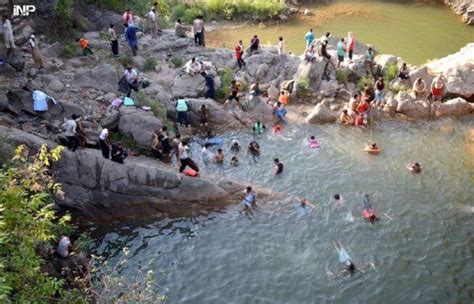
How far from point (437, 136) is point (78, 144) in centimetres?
1823

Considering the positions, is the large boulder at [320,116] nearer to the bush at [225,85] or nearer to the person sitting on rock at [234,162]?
the bush at [225,85]

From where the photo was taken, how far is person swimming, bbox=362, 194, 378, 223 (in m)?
22.1

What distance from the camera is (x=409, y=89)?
102ft

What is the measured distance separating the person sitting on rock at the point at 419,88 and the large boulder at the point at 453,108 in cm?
106

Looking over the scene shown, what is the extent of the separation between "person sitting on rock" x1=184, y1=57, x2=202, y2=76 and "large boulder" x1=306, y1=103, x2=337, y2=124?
6946mm

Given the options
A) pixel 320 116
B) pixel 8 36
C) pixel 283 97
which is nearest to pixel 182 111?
pixel 283 97

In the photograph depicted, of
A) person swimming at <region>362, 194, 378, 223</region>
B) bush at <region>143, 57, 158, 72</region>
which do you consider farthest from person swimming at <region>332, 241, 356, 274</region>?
bush at <region>143, 57, 158, 72</region>

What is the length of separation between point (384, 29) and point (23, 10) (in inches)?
1111

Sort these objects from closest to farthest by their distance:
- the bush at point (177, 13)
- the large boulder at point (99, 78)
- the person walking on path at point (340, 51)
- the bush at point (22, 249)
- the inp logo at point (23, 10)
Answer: the bush at point (22, 249), the large boulder at point (99, 78), the inp logo at point (23, 10), the person walking on path at point (340, 51), the bush at point (177, 13)

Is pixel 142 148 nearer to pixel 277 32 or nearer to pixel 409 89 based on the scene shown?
pixel 409 89

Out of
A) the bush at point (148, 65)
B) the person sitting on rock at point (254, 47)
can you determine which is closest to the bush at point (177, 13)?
the person sitting on rock at point (254, 47)

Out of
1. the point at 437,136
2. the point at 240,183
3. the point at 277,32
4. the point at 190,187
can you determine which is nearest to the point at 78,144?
the point at 190,187

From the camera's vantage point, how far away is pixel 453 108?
29.9m

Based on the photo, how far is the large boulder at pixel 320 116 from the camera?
96.5 feet
